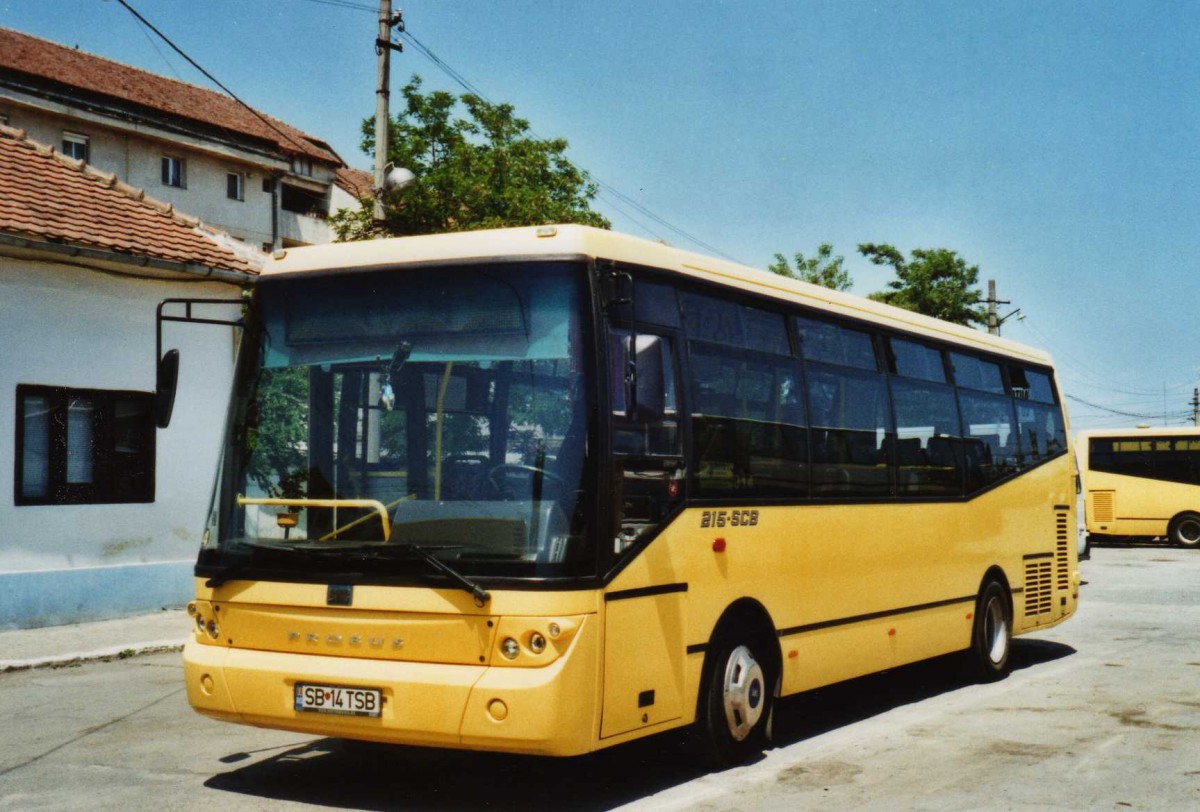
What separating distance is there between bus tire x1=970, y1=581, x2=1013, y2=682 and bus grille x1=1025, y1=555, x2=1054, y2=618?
0.54m

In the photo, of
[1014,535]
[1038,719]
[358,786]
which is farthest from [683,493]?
[1014,535]

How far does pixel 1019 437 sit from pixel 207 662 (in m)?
8.04

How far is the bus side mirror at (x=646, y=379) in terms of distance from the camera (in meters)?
6.57

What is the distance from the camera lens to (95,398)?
1519cm

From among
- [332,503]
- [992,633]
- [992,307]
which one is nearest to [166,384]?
[332,503]

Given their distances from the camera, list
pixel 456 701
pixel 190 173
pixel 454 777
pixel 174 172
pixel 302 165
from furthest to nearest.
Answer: pixel 302 165 < pixel 190 173 < pixel 174 172 < pixel 454 777 < pixel 456 701

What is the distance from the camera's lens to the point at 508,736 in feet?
20.2

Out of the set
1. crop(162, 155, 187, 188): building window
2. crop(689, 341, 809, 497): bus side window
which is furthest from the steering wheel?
crop(162, 155, 187, 188): building window

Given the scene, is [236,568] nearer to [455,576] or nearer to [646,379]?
[455,576]

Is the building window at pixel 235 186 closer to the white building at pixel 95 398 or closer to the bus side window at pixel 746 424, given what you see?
the white building at pixel 95 398

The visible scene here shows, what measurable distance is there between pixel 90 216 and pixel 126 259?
3.56ft

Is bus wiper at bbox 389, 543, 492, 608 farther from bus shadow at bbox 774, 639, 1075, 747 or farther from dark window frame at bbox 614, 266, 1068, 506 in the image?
bus shadow at bbox 774, 639, 1075, 747

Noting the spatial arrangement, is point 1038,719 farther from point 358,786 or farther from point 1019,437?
point 358,786

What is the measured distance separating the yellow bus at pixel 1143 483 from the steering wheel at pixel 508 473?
31516mm
